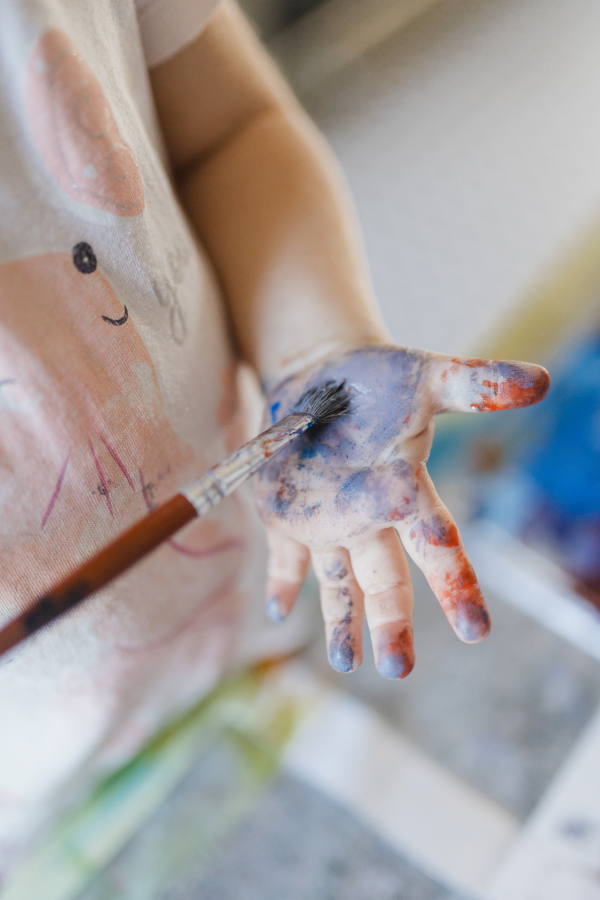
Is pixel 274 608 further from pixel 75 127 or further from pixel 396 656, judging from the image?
pixel 75 127

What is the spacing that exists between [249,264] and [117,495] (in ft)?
0.56

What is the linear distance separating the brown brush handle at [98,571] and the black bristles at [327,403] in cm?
9

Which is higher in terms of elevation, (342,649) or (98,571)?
(98,571)

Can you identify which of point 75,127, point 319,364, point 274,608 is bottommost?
point 274,608

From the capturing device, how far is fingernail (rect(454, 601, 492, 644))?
25 centimetres

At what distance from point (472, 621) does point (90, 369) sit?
0.66ft

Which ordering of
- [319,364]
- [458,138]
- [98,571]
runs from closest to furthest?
[98,571] < [319,364] < [458,138]

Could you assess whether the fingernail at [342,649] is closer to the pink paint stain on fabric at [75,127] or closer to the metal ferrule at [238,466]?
the metal ferrule at [238,466]

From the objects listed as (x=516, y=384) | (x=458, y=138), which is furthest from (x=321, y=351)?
(x=458, y=138)

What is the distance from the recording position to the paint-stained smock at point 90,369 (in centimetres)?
21

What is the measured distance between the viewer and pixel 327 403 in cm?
29

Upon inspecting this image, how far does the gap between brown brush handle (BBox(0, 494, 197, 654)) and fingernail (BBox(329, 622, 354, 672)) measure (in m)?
0.11

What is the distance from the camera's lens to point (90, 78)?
0.71 ft

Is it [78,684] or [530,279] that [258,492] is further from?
[530,279]
